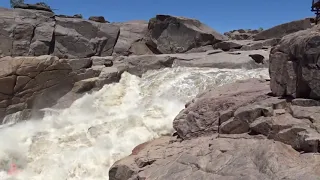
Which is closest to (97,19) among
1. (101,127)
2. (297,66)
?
(101,127)

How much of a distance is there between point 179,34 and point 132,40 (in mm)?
2717

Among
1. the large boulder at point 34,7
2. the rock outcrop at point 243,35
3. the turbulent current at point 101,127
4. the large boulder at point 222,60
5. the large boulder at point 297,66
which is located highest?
the large boulder at point 34,7

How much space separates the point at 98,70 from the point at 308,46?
29.4ft

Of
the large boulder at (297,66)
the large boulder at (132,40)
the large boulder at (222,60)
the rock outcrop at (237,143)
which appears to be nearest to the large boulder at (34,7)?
the large boulder at (132,40)

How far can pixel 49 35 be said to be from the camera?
17891 mm

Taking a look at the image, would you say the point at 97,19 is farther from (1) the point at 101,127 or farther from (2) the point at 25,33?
(1) the point at 101,127

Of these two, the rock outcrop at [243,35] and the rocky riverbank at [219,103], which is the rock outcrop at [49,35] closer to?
the rocky riverbank at [219,103]

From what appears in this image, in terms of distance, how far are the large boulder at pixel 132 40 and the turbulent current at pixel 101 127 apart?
17.5ft

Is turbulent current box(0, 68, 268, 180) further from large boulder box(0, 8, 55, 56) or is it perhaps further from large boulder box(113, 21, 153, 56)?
large boulder box(0, 8, 55, 56)

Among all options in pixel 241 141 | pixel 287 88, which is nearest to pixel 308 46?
pixel 287 88

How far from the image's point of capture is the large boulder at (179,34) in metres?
18.0

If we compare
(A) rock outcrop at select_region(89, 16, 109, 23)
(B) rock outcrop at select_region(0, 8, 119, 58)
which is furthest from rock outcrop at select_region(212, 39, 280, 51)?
(A) rock outcrop at select_region(89, 16, 109, 23)

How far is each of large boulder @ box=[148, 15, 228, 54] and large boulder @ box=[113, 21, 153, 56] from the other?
0.70m

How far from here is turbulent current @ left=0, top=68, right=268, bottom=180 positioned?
8.31 m
